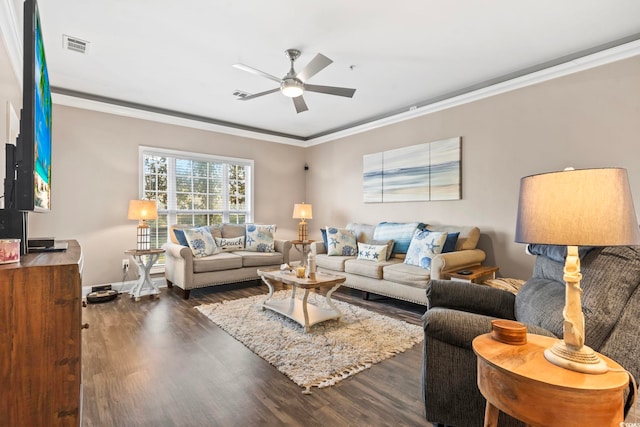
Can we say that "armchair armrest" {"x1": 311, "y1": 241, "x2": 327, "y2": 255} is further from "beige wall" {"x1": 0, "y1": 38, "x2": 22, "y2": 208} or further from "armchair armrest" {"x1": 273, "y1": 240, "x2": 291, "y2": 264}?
"beige wall" {"x1": 0, "y1": 38, "x2": 22, "y2": 208}

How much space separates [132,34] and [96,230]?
8.90ft

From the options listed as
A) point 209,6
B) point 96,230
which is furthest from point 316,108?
point 96,230

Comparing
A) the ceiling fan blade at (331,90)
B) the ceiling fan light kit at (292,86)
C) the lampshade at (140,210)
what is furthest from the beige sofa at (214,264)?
the ceiling fan blade at (331,90)

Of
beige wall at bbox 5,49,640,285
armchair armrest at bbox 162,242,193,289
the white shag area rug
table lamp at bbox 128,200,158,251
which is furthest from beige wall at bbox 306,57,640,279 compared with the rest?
table lamp at bbox 128,200,158,251

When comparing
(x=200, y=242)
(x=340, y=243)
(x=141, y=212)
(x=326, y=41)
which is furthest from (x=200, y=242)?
(x=326, y=41)

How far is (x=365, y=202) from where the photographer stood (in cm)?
544

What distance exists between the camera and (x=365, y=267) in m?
4.04

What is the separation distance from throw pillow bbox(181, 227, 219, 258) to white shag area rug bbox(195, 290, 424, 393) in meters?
0.88

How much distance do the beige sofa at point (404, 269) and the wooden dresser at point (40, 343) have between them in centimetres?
304

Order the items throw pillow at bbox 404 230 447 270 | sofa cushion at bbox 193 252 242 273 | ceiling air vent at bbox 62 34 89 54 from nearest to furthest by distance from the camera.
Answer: ceiling air vent at bbox 62 34 89 54 → throw pillow at bbox 404 230 447 270 → sofa cushion at bbox 193 252 242 273

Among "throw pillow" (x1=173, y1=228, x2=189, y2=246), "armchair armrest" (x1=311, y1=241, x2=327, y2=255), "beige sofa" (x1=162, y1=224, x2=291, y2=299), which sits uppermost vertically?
"throw pillow" (x1=173, y1=228, x2=189, y2=246)

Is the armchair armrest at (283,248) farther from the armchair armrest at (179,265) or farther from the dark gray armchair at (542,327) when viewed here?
the dark gray armchair at (542,327)

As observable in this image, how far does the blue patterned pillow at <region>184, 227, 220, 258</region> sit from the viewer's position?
4379mm

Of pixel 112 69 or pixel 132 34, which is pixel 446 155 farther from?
pixel 112 69
